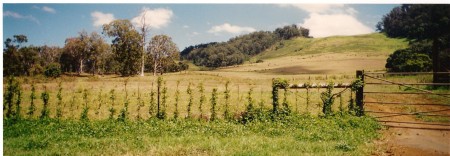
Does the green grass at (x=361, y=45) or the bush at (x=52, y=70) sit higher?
the green grass at (x=361, y=45)

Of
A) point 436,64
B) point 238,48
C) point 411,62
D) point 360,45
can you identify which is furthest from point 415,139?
point 238,48

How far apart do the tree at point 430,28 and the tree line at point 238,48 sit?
181 ft

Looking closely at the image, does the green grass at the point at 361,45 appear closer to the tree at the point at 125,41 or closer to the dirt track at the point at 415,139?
the tree at the point at 125,41

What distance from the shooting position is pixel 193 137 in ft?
31.3

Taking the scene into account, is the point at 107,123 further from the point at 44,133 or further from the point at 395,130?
the point at 395,130

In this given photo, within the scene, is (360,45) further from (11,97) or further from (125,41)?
(11,97)

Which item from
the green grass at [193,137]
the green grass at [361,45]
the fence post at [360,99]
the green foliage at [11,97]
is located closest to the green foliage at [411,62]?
the fence post at [360,99]

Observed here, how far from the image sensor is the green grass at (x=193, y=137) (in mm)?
8422

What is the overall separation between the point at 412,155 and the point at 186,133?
259 inches

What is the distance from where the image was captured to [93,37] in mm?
68812

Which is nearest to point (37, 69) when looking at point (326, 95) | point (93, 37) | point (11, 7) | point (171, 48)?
point (93, 37)

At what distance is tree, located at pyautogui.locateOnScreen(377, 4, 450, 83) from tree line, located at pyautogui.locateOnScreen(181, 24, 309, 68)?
5504 cm

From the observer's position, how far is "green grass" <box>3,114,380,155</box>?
8.42 m

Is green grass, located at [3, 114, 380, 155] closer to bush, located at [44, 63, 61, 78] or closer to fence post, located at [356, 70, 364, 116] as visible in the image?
fence post, located at [356, 70, 364, 116]
